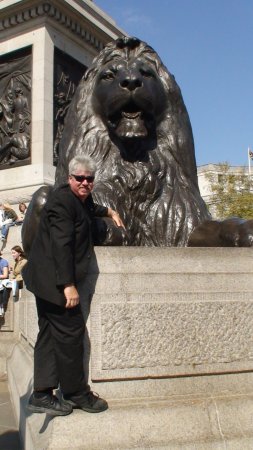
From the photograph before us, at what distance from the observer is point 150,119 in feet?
13.3

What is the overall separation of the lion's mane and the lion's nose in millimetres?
457

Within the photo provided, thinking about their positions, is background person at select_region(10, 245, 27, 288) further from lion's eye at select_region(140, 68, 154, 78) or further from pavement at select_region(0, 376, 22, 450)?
lion's eye at select_region(140, 68, 154, 78)

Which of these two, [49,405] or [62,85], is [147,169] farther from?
[62,85]

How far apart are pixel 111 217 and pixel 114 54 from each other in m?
1.50

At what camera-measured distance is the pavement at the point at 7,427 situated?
11.5 ft

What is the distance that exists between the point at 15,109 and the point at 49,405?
11.6 metres

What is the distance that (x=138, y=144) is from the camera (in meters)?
4.12

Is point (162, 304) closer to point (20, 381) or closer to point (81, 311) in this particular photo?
point (81, 311)

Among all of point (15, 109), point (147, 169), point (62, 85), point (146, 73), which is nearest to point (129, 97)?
point (146, 73)

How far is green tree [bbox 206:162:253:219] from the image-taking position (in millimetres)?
31312

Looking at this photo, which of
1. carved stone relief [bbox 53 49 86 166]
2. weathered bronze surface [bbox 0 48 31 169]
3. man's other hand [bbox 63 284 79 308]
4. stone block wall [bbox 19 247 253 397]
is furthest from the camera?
carved stone relief [bbox 53 49 86 166]

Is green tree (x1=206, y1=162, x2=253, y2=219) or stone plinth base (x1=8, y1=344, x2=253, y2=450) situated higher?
green tree (x1=206, y1=162, x2=253, y2=219)

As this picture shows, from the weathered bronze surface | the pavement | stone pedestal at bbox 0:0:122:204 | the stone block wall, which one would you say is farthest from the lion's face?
the weathered bronze surface

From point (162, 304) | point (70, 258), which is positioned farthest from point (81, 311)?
point (162, 304)
